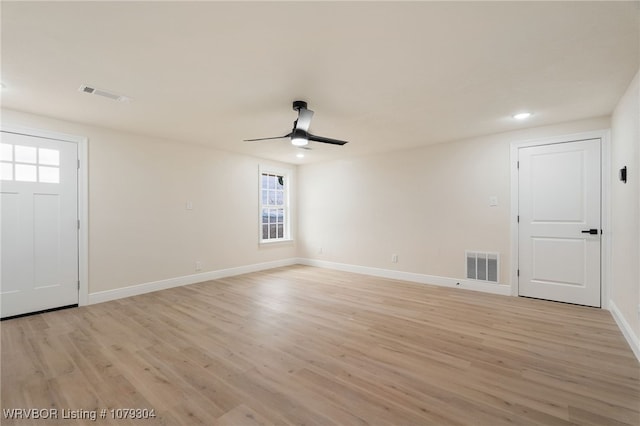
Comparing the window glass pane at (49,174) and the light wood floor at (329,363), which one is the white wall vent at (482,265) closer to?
the light wood floor at (329,363)

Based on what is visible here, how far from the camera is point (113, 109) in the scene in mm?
3242

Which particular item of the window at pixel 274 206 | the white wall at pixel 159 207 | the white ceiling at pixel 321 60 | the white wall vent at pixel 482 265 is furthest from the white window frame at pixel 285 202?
the white wall vent at pixel 482 265

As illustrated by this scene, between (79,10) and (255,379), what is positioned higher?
(79,10)

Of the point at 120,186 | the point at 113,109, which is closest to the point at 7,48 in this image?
the point at 113,109

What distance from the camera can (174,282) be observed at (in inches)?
183

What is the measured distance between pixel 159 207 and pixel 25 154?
62.2 inches

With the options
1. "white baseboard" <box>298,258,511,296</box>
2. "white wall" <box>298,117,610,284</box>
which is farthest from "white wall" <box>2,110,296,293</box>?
"white baseboard" <box>298,258,511,296</box>

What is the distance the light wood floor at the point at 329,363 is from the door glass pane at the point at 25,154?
5.95ft

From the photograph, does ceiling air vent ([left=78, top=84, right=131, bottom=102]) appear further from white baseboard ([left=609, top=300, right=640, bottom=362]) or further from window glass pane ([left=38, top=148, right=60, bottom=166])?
white baseboard ([left=609, top=300, right=640, bottom=362])

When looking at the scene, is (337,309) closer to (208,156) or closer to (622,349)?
(622,349)

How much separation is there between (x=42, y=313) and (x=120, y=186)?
5.79 ft

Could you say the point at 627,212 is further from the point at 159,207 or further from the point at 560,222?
the point at 159,207

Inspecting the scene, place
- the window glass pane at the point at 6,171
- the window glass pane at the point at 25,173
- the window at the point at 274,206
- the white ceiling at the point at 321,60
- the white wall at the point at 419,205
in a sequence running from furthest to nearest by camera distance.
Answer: the window at the point at 274,206 → the white wall at the point at 419,205 → the window glass pane at the point at 25,173 → the window glass pane at the point at 6,171 → the white ceiling at the point at 321,60

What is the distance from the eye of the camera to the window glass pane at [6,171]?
320cm
